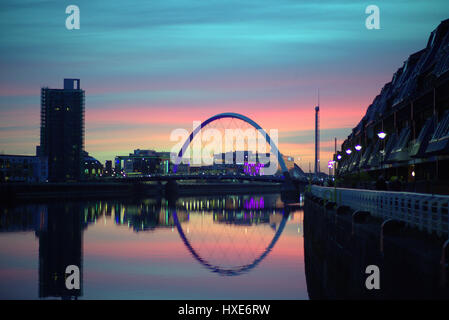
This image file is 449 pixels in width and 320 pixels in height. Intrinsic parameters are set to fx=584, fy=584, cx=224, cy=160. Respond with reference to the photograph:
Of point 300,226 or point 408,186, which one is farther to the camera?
point 300,226

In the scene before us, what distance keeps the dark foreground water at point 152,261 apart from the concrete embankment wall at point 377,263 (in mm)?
1306

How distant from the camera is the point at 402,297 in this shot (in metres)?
15.5

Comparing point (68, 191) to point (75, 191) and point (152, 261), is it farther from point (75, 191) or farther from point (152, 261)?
point (152, 261)

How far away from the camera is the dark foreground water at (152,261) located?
→ 22.9m

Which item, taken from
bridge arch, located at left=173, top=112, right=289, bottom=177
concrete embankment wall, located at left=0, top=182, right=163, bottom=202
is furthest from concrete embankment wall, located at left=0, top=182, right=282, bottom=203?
bridge arch, located at left=173, top=112, right=289, bottom=177

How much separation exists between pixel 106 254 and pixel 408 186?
18645 millimetres

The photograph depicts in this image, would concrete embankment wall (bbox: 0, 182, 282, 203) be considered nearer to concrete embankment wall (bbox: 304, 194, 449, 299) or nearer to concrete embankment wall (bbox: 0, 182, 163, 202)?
concrete embankment wall (bbox: 0, 182, 163, 202)

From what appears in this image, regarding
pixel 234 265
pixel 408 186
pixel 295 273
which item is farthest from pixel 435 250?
pixel 408 186

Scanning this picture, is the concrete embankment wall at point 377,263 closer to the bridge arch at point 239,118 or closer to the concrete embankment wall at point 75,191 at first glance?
the concrete embankment wall at point 75,191

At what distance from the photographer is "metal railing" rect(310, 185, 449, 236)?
19.6m

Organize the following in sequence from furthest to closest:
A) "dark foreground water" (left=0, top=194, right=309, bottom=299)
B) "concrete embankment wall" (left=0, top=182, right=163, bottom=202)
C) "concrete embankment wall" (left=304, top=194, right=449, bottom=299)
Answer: "concrete embankment wall" (left=0, top=182, right=163, bottom=202) < "dark foreground water" (left=0, top=194, right=309, bottom=299) < "concrete embankment wall" (left=304, top=194, right=449, bottom=299)

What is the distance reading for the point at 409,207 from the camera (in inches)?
959

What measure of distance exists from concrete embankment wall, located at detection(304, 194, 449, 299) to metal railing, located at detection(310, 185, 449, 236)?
0.44m
